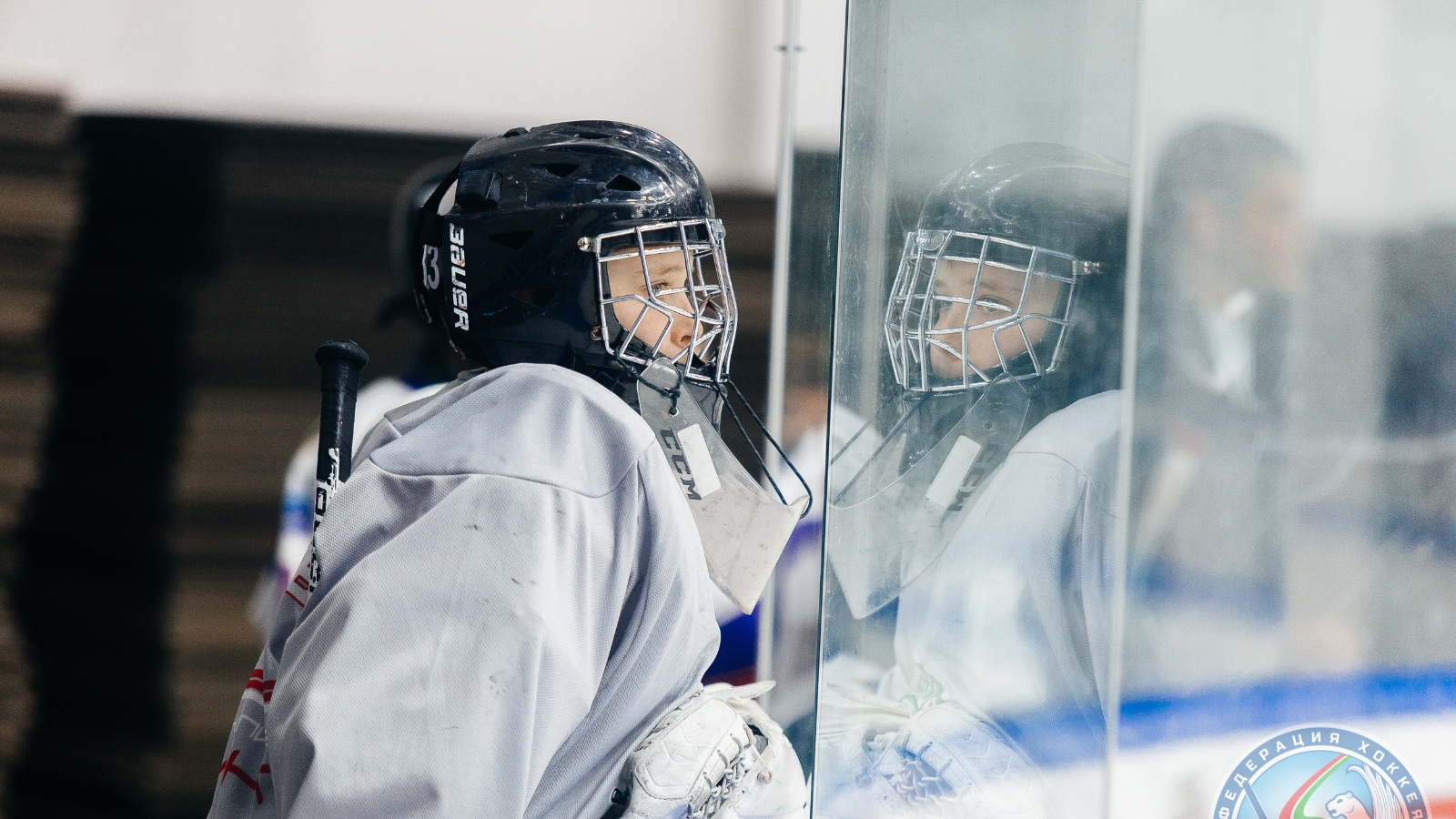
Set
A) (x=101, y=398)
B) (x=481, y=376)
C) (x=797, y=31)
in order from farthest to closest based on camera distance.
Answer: (x=101, y=398) → (x=797, y=31) → (x=481, y=376)

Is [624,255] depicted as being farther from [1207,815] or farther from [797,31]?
[797,31]

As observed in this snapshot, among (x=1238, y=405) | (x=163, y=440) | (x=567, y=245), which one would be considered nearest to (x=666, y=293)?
(x=567, y=245)

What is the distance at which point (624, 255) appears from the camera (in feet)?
3.53

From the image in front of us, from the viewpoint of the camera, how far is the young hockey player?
0.76 m

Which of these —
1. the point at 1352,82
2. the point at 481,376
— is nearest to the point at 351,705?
the point at 481,376

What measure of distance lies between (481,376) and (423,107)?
4.99 feet

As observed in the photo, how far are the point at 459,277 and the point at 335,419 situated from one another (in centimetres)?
21

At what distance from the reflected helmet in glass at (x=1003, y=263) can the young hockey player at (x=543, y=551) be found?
0.23 metres

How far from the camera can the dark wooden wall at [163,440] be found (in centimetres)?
216

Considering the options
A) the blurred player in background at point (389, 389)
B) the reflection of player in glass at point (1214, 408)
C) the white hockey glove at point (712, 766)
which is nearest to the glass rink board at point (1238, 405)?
the reflection of player in glass at point (1214, 408)

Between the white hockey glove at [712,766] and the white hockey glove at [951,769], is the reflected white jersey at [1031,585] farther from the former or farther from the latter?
the white hockey glove at [712,766]

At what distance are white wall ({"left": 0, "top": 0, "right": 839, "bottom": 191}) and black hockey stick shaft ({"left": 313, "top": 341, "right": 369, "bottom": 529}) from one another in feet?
4.34

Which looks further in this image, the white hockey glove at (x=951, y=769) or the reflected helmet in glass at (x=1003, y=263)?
the white hockey glove at (x=951, y=769)

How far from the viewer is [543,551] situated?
80cm
